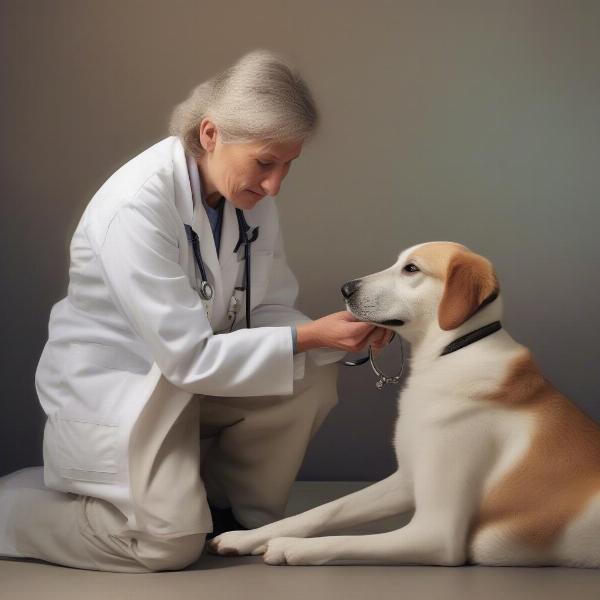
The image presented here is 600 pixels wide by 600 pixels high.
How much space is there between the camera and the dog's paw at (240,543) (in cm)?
223

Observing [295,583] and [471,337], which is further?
[471,337]

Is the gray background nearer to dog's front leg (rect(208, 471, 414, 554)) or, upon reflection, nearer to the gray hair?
the gray hair

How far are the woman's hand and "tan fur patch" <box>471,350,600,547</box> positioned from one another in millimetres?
309

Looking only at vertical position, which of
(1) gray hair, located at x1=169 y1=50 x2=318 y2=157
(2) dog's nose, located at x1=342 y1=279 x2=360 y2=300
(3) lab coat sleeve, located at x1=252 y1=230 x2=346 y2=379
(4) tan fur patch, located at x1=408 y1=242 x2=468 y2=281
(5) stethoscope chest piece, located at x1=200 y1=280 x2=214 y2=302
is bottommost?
(3) lab coat sleeve, located at x1=252 y1=230 x2=346 y2=379

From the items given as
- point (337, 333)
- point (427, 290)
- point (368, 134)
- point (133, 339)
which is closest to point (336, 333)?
point (337, 333)

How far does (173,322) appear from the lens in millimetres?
2170

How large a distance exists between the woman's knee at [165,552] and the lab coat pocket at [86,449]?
17 cm

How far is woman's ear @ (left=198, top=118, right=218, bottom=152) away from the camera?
7.62 ft

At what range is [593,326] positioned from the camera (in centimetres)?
330

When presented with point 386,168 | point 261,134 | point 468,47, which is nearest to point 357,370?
point 386,168

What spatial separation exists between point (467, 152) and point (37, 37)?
140 centimetres

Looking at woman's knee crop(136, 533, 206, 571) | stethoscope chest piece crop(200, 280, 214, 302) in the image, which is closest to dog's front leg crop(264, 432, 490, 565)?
woman's knee crop(136, 533, 206, 571)

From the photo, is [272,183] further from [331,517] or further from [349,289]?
[331,517]

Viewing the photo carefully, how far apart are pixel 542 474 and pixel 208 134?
1.06 m
